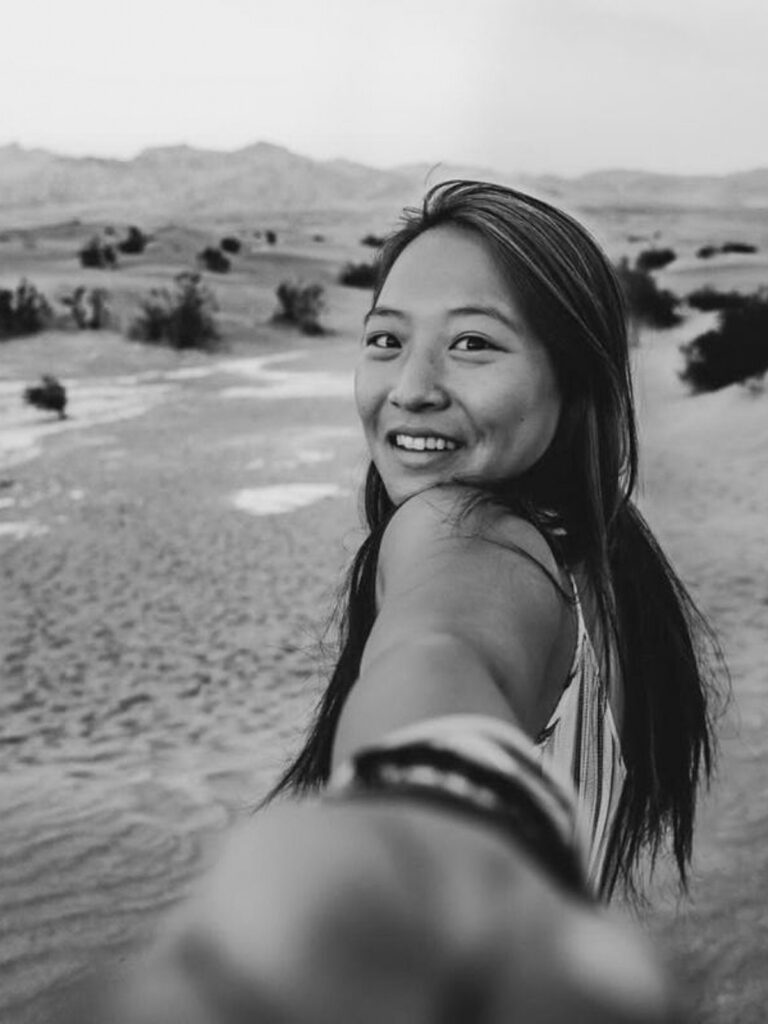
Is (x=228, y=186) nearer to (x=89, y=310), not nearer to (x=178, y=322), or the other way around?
(x=89, y=310)

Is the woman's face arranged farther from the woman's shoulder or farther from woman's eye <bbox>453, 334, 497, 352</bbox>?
the woman's shoulder

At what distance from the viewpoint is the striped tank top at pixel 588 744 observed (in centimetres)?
125

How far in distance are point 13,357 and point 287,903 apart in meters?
13.2

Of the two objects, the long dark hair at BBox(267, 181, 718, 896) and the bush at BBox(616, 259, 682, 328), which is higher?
the long dark hair at BBox(267, 181, 718, 896)

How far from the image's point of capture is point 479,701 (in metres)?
0.80

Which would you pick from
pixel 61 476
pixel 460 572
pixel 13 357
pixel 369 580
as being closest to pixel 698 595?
pixel 61 476

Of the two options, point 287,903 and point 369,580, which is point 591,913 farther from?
point 369,580

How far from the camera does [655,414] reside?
12.3m

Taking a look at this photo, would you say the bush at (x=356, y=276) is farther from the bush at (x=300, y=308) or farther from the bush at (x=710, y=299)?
the bush at (x=710, y=299)

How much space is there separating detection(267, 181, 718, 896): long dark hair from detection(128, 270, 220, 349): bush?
1282cm

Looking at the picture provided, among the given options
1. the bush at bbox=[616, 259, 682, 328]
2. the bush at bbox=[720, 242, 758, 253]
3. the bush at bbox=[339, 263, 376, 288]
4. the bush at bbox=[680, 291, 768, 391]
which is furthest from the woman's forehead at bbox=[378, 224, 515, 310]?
the bush at bbox=[720, 242, 758, 253]

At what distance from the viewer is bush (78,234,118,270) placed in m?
18.0

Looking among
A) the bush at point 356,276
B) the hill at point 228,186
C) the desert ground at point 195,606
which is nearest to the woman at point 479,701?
the desert ground at point 195,606

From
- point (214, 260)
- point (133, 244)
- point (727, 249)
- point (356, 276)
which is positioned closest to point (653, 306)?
point (356, 276)
